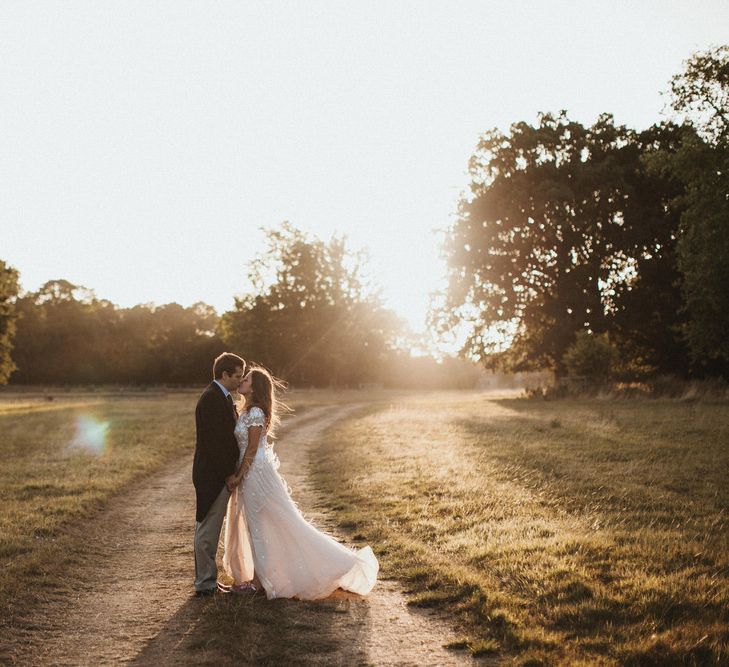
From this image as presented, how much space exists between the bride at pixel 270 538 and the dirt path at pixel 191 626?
0.20 metres

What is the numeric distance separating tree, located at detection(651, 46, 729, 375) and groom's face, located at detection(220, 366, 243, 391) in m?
22.3

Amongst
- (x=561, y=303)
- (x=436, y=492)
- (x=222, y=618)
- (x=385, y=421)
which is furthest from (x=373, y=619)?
(x=561, y=303)

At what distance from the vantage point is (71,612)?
6.79 meters

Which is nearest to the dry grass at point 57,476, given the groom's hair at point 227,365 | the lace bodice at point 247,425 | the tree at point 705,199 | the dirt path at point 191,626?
the dirt path at point 191,626

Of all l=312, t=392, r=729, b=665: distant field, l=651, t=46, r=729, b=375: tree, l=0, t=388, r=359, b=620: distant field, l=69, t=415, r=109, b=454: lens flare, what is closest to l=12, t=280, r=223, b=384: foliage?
l=69, t=415, r=109, b=454: lens flare

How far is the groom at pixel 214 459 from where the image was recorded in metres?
7.42

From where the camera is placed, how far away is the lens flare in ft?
70.0

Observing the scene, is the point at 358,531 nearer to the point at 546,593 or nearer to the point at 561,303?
the point at 546,593

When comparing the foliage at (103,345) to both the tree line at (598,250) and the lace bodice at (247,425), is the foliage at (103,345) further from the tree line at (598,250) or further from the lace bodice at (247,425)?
the lace bodice at (247,425)

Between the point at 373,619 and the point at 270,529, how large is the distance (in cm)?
154

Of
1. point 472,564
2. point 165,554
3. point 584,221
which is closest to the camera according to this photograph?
point 472,564

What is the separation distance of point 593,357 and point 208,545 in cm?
3164

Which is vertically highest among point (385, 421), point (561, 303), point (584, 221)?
point (584, 221)

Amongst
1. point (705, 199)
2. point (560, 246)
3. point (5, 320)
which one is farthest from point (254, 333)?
point (705, 199)
